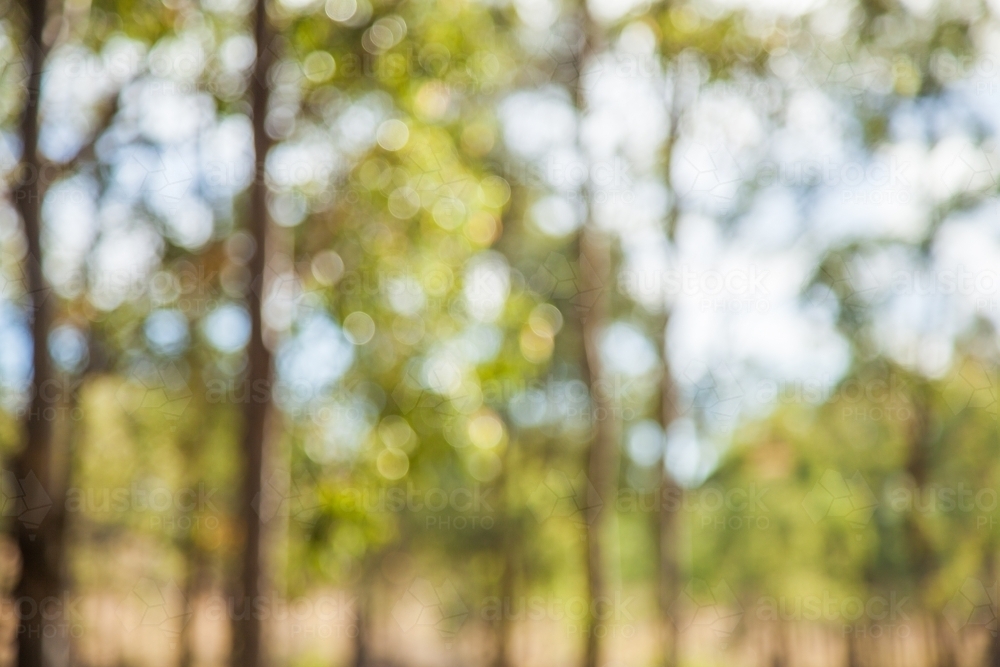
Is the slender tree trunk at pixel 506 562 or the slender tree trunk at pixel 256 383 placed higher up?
the slender tree trunk at pixel 256 383

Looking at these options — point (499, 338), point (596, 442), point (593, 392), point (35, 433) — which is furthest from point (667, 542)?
point (35, 433)

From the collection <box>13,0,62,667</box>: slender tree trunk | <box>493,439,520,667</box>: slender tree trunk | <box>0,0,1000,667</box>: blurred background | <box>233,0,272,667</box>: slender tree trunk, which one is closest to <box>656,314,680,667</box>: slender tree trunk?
<box>0,0,1000,667</box>: blurred background

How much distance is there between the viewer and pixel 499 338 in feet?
18.1

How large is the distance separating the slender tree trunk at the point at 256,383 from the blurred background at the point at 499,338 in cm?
2

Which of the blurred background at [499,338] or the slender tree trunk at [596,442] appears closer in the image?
the blurred background at [499,338]

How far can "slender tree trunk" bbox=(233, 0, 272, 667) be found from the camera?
4.16 metres

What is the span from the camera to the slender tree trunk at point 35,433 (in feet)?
14.1

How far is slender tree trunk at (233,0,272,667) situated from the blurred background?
2cm

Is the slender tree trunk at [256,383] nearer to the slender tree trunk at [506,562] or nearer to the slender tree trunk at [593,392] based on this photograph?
the slender tree trunk at [593,392]

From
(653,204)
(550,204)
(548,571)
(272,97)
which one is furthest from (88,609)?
(272,97)

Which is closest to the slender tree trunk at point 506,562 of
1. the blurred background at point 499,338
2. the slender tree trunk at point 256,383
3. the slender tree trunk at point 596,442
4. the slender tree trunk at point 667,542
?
the blurred background at point 499,338

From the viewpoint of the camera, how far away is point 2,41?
574 cm

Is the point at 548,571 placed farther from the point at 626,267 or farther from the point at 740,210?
the point at 740,210

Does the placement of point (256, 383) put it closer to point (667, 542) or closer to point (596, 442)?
point (596, 442)
